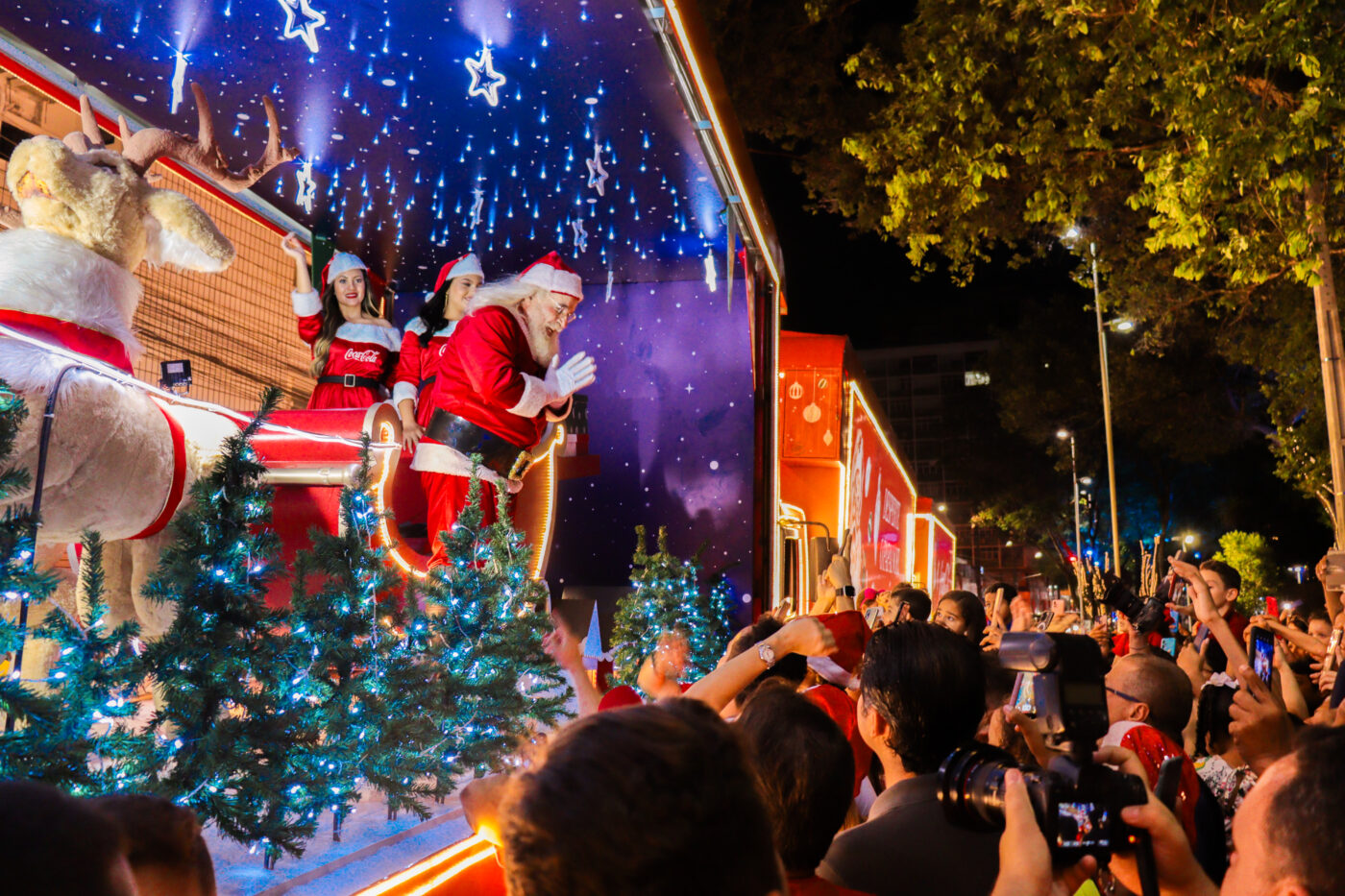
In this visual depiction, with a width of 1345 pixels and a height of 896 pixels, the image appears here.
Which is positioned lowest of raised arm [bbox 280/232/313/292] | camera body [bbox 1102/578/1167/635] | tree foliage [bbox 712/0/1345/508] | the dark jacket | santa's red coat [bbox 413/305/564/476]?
the dark jacket

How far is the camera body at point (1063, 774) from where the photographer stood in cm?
158

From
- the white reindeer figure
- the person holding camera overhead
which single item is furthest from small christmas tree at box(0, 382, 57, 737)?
the person holding camera overhead

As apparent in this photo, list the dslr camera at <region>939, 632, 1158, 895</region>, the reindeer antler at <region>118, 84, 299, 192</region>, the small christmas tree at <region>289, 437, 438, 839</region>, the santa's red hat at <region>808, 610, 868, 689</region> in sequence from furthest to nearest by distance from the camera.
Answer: the reindeer antler at <region>118, 84, 299, 192</region>, the santa's red hat at <region>808, 610, 868, 689</region>, the small christmas tree at <region>289, 437, 438, 839</region>, the dslr camera at <region>939, 632, 1158, 895</region>

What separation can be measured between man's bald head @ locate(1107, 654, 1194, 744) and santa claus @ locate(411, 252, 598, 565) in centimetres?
482

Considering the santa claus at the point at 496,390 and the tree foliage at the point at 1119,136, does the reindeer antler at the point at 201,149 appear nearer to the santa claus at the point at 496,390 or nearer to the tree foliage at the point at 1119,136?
the santa claus at the point at 496,390

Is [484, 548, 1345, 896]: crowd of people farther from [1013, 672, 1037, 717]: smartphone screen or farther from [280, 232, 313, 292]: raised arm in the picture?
[280, 232, 313, 292]: raised arm

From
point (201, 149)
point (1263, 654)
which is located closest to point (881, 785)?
point (1263, 654)

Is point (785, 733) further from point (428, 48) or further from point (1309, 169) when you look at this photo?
point (1309, 169)

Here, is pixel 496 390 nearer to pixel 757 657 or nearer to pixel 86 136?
pixel 86 136

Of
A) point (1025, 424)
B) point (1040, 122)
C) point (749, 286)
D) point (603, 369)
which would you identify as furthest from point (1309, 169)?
point (1025, 424)

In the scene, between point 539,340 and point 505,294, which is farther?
point 539,340

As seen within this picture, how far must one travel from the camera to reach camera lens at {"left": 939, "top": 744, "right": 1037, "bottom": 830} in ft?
5.57

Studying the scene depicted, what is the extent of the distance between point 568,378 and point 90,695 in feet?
17.3

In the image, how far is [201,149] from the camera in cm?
561
